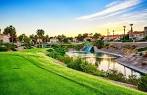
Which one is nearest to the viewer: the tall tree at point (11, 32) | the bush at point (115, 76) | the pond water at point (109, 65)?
the bush at point (115, 76)

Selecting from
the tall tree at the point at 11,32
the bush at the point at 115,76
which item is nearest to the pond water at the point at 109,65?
the bush at the point at 115,76

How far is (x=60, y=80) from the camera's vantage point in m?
17.9

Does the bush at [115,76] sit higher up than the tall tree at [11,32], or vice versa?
the tall tree at [11,32]

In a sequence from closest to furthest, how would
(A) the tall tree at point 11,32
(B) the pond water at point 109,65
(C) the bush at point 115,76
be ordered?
(C) the bush at point 115,76
(B) the pond water at point 109,65
(A) the tall tree at point 11,32

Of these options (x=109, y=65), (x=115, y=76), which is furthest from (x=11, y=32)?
(x=115, y=76)

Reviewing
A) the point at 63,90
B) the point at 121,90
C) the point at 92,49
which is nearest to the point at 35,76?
the point at 63,90

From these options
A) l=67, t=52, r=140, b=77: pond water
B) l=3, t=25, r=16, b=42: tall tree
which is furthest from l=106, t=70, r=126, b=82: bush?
l=3, t=25, r=16, b=42: tall tree

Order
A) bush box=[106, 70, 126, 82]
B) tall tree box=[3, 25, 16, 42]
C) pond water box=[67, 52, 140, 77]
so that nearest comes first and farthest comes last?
bush box=[106, 70, 126, 82], pond water box=[67, 52, 140, 77], tall tree box=[3, 25, 16, 42]

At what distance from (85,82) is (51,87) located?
236cm

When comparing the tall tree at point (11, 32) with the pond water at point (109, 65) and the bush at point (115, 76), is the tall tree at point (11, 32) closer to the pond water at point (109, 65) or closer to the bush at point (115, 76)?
the pond water at point (109, 65)

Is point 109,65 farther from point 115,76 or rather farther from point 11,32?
point 11,32

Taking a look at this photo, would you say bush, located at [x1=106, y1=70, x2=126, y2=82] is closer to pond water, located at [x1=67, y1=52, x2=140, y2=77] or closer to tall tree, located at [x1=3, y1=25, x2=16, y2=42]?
pond water, located at [x1=67, y1=52, x2=140, y2=77]

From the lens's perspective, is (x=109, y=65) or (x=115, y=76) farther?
(x=109, y=65)

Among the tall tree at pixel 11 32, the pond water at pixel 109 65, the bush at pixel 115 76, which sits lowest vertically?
the pond water at pixel 109 65
